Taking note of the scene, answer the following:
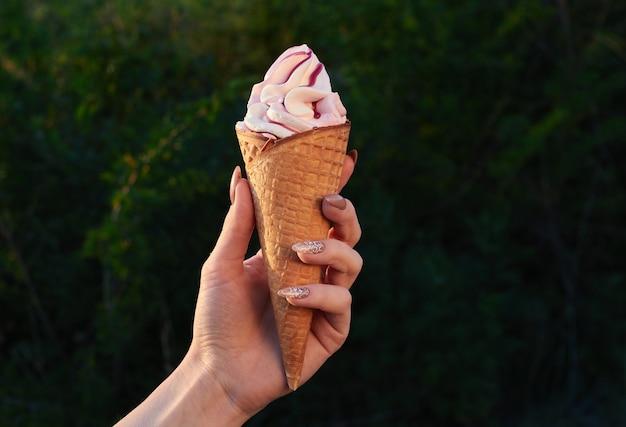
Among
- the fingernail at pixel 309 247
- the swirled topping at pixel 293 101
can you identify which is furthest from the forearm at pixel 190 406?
the swirled topping at pixel 293 101

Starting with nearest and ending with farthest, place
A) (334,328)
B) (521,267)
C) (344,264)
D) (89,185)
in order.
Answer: (344,264) → (334,328) → (89,185) → (521,267)


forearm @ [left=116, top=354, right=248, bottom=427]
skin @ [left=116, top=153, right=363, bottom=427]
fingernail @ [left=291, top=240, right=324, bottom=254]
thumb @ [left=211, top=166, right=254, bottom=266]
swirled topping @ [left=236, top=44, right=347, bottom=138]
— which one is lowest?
forearm @ [left=116, top=354, right=248, bottom=427]

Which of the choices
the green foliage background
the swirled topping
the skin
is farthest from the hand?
the green foliage background

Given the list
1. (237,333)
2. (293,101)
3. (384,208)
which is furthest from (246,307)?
(384,208)

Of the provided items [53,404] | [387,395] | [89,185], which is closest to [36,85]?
[89,185]

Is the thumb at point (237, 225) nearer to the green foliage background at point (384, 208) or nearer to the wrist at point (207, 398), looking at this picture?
the wrist at point (207, 398)

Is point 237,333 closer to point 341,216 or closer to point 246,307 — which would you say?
point 246,307

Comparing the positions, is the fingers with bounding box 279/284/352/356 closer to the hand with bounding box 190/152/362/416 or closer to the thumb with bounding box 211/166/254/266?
the hand with bounding box 190/152/362/416

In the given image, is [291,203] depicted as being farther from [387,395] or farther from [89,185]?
[89,185]
